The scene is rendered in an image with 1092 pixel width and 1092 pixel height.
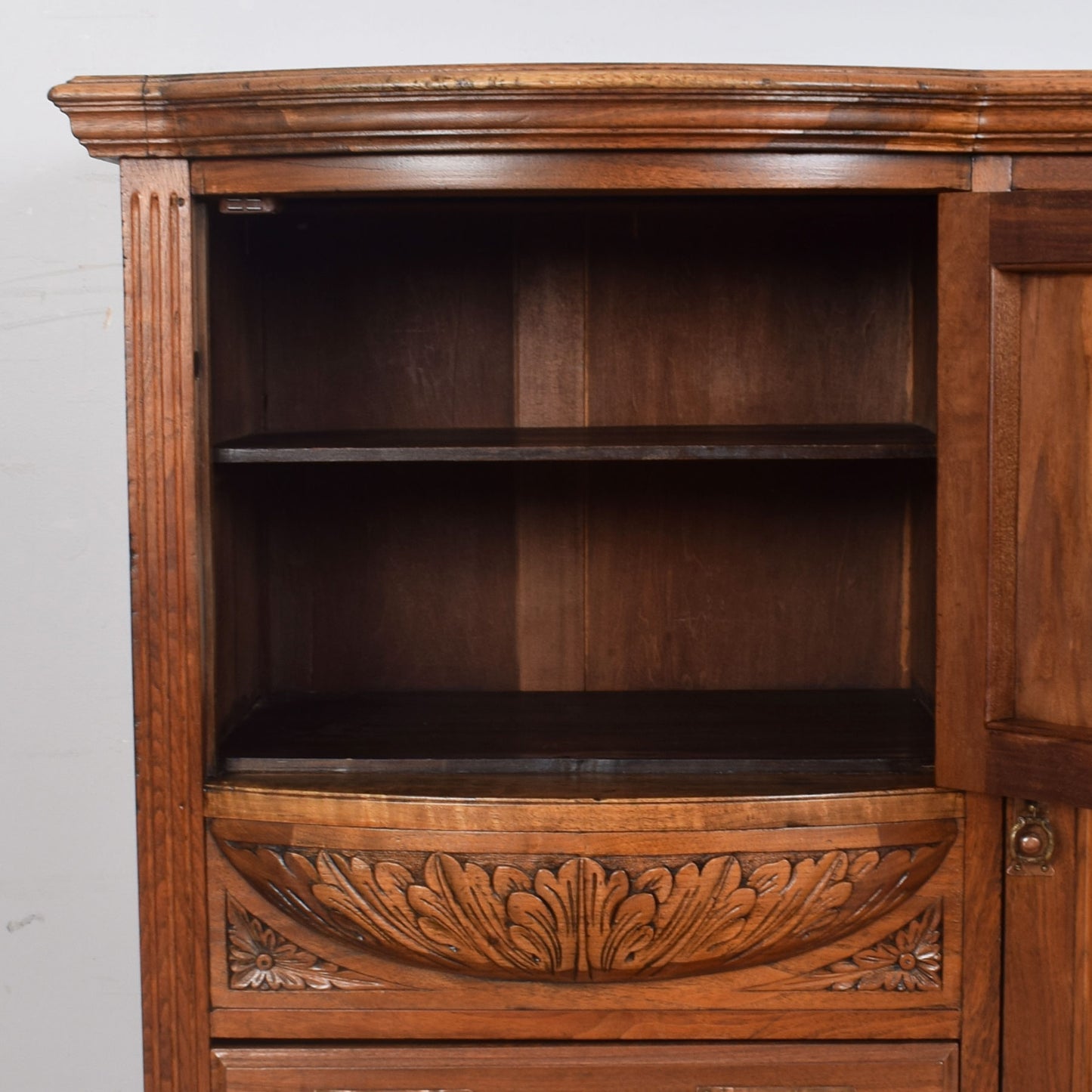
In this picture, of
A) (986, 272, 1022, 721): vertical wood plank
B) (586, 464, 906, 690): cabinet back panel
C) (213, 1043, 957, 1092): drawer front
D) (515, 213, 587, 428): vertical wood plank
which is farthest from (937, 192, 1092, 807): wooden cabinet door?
(515, 213, 587, 428): vertical wood plank

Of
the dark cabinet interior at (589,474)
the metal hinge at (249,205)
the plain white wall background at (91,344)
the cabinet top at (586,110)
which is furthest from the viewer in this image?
the plain white wall background at (91,344)

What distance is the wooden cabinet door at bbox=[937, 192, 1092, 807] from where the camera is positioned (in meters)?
1.29

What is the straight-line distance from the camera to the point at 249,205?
136 centimetres

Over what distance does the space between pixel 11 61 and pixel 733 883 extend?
1.45m

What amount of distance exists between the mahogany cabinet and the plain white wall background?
0.32 m

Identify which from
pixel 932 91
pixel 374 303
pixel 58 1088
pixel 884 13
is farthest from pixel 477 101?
pixel 58 1088

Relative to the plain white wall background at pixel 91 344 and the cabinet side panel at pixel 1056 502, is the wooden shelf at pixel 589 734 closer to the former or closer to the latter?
the cabinet side panel at pixel 1056 502

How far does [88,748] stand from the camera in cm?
199

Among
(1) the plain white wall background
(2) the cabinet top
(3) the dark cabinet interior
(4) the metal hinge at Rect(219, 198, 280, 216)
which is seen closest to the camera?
(2) the cabinet top

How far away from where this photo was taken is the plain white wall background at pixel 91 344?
188 cm

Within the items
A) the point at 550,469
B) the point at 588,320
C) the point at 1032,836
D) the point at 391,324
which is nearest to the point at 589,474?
the point at 550,469

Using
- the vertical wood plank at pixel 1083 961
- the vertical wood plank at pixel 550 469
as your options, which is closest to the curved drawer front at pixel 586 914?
the vertical wood plank at pixel 1083 961

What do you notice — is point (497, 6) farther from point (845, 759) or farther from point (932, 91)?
point (845, 759)

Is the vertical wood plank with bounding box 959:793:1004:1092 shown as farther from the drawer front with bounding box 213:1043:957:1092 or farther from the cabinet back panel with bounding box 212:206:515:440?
the cabinet back panel with bounding box 212:206:515:440
